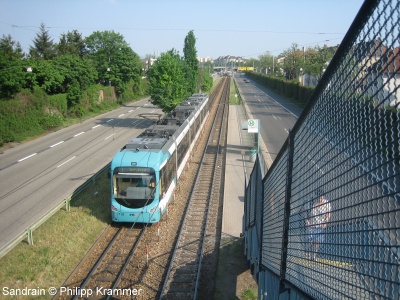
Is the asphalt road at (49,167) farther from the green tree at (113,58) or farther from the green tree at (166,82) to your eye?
the green tree at (113,58)

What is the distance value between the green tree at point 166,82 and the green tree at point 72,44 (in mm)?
30706

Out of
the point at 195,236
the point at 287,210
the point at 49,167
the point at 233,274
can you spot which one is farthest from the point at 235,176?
the point at 287,210

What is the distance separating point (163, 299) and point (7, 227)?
674cm

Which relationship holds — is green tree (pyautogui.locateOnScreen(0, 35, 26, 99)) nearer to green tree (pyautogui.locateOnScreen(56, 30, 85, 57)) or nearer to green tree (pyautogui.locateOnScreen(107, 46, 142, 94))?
green tree (pyautogui.locateOnScreen(107, 46, 142, 94))

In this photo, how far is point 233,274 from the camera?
33.4 feet

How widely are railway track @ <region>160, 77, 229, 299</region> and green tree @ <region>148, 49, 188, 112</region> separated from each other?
10.3 m

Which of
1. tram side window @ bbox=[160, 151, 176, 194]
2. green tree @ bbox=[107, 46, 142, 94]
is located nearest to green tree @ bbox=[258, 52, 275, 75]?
green tree @ bbox=[107, 46, 142, 94]

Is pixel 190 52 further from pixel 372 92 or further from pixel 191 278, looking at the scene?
pixel 372 92

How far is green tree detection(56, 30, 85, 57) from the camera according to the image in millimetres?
58344

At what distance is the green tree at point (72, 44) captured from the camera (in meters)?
58.3

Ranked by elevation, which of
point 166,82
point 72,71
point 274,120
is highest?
point 72,71

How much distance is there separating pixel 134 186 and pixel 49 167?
9934 mm

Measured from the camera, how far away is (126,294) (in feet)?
30.3

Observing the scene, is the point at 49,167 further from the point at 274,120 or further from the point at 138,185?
the point at 274,120
